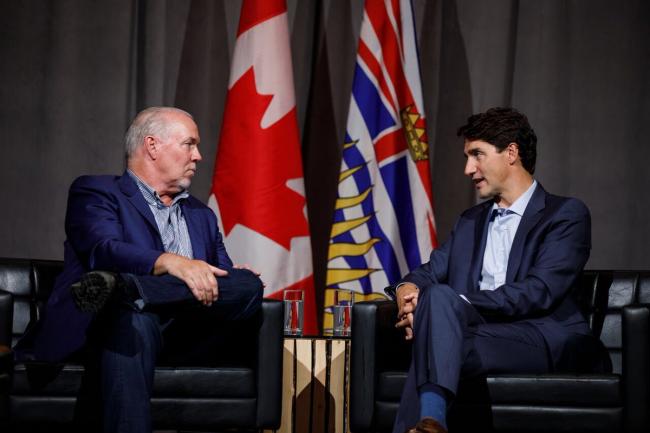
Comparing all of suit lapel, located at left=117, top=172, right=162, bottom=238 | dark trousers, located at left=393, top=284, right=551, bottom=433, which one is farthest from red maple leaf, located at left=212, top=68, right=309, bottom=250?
dark trousers, located at left=393, top=284, right=551, bottom=433

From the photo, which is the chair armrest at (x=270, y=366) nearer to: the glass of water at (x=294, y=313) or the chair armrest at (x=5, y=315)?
the glass of water at (x=294, y=313)

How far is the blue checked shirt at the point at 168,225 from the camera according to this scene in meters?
2.85

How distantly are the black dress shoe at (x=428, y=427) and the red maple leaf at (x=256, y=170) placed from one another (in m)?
1.71

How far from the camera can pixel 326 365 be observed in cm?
303

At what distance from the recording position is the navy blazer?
8.63 feet

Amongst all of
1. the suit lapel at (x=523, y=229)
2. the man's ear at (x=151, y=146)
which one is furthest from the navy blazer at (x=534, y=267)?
the man's ear at (x=151, y=146)

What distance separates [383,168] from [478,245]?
3.45 feet

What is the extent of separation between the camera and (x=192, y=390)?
252 centimetres

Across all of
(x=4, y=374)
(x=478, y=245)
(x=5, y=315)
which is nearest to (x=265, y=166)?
(x=478, y=245)

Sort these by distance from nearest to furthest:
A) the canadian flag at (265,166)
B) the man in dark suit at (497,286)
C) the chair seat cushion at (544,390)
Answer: the man in dark suit at (497,286) → the chair seat cushion at (544,390) → the canadian flag at (265,166)

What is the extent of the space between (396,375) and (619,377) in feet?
2.13

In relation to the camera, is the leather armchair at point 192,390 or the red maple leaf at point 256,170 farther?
the red maple leaf at point 256,170

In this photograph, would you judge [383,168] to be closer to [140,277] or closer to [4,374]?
[140,277]

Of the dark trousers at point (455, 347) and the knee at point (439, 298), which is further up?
the knee at point (439, 298)
